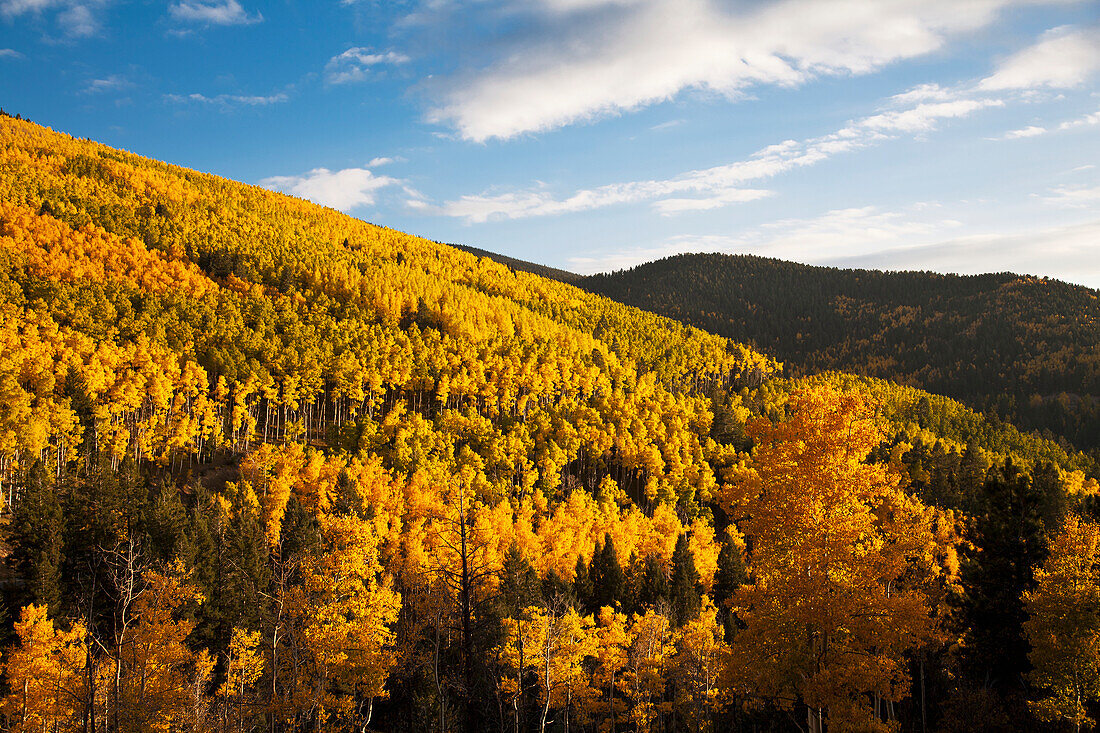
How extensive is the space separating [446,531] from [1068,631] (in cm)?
2198

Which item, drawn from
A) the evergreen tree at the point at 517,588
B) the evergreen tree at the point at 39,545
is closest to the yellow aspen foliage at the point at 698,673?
the evergreen tree at the point at 517,588

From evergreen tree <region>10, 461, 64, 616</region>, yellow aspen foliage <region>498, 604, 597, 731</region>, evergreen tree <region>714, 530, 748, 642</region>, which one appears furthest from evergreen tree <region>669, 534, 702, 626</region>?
evergreen tree <region>10, 461, 64, 616</region>

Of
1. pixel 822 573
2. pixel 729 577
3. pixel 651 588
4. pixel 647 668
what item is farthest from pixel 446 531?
pixel 729 577

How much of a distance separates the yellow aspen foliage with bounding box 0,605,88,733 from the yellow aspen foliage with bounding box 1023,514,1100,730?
38.2 m

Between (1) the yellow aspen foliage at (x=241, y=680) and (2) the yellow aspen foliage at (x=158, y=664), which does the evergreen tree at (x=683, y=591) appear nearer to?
(1) the yellow aspen foliage at (x=241, y=680)

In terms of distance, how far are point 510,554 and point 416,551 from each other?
7.19 meters

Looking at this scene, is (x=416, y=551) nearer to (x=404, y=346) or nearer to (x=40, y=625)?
(x=40, y=625)

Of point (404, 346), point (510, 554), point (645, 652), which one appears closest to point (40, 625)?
point (510, 554)

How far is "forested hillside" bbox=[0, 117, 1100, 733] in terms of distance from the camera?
A: 1576 cm

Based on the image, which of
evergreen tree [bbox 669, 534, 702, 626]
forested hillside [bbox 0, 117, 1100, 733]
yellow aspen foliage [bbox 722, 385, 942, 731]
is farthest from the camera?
evergreen tree [bbox 669, 534, 702, 626]

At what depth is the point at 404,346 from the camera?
348 feet

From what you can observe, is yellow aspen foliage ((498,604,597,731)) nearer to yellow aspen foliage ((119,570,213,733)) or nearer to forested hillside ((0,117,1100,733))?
forested hillside ((0,117,1100,733))

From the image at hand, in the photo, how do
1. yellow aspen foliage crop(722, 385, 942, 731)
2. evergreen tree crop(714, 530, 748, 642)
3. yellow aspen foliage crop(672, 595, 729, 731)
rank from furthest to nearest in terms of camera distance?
evergreen tree crop(714, 530, 748, 642)
yellow aspen foliage crop(672, 595, 729, 731)
yellow aspen foliage crop(722, 385, 942, 731)

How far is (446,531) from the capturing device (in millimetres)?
21328
